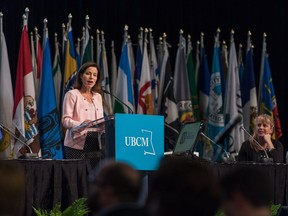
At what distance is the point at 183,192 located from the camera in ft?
9.22

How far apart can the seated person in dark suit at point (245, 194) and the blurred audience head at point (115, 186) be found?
318mm

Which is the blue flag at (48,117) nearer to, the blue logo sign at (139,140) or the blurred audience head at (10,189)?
the blue logo sign at (139,140)

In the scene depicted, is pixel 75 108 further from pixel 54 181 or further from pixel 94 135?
pixel 54 181

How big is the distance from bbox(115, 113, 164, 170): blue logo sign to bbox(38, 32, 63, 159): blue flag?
3.10 meters

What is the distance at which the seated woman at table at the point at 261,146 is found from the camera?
8.52 meters

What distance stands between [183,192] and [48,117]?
297 inches

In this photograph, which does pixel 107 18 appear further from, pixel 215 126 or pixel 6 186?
pixel 6 186

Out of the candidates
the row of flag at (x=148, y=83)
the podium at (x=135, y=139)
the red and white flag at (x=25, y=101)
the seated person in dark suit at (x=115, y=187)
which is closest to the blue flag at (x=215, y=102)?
the row of flag at (x=148, y=83)

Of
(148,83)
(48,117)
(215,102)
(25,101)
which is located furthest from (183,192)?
(215,102)

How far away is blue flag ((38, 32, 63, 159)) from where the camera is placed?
998cm

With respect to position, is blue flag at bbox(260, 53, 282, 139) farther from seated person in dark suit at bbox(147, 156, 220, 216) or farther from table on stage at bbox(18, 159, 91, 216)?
seated person in dark suit at bbox(147, 156, 220, 216)

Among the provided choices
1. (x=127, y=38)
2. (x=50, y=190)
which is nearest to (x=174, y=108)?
(x=127, y=38)

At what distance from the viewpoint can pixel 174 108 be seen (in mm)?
11648

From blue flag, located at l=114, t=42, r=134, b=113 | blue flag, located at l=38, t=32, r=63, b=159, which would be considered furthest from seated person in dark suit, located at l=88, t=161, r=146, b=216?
blue flag, located at l=114, t=42, r=134, b=113
